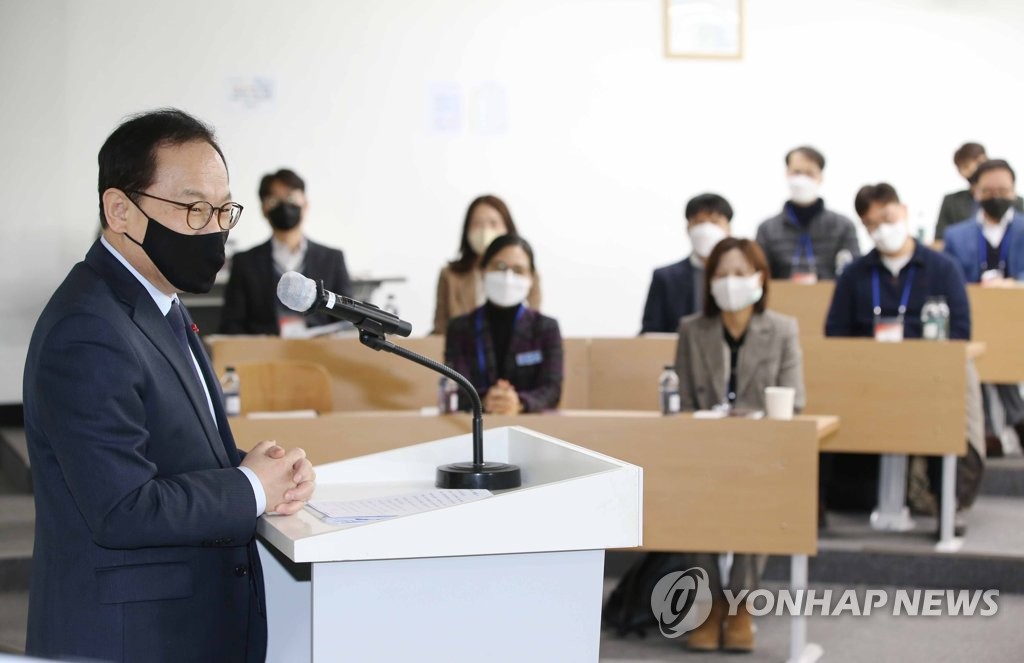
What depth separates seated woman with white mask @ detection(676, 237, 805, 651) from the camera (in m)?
4.29

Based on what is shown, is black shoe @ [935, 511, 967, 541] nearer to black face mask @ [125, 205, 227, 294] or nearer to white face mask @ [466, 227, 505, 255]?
white face mask @ [466, 227, 505, 255]

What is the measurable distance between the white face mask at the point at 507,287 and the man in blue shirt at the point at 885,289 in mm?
1642

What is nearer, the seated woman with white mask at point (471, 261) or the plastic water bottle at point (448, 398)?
the plastic water bottle at point (448, 398)

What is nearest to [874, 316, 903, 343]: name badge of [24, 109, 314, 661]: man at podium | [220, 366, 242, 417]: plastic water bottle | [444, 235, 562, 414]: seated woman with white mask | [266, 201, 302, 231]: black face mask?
[444, 235, 562, 414]: seated woman with white mask

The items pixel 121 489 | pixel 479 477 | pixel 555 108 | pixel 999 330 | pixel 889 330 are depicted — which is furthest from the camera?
pixel 555 108

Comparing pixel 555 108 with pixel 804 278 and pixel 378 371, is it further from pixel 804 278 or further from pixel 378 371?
pixel 378 371

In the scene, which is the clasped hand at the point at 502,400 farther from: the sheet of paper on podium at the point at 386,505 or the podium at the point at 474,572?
the podium at the point at 474,572

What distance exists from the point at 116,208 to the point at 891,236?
410cm


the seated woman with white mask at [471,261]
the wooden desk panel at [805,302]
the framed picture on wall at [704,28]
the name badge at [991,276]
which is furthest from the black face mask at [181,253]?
the framed picture on wall at [704,28]

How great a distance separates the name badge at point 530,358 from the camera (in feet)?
14.3

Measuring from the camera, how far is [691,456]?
12.1 ft

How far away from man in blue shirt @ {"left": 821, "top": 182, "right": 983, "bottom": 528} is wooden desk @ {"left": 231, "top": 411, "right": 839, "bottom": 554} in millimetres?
1493

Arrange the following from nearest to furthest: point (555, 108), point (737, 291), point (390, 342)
Answer: point (390, 342) < point (737, 291) < point (555, 108)

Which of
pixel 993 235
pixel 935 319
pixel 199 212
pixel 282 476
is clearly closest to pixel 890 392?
pixel 935 319
